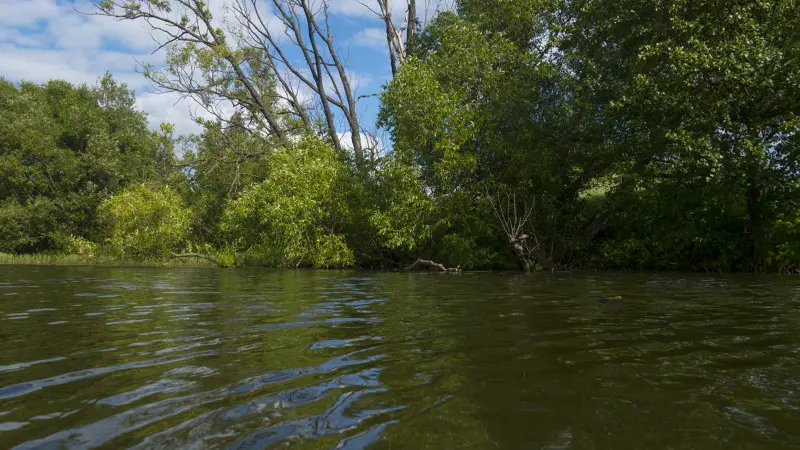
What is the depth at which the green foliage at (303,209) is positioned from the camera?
23609 millimetres

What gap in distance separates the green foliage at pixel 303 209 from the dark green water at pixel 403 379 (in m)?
15.8

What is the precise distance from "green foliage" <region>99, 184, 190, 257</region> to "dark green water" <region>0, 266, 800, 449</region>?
2295 centimetres

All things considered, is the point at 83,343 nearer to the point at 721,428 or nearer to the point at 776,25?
the point at 721,428

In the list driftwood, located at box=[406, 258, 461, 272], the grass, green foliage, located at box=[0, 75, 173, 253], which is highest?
green foliage, located at box=[0, 75, 173, 253]

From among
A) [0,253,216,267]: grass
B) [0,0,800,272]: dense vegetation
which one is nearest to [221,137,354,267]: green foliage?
[0,0,800,272]: dense vegetation

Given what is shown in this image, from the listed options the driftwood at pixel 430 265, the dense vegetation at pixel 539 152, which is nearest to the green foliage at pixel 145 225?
the dense vegetation at pixel 539 152

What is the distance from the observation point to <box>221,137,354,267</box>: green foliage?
23.6m

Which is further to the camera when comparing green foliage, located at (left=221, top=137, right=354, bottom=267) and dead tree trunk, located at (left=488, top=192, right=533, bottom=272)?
green foliage, located at (left=221, top=137, right=354, bottom=267)

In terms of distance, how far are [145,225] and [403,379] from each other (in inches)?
1179

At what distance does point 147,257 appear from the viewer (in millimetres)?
29422

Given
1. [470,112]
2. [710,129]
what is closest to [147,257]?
[470,112]

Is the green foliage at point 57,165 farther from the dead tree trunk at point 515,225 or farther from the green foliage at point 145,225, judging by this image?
the dead tree trunk at point 515,225

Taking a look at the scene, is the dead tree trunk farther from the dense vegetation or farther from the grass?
the grass

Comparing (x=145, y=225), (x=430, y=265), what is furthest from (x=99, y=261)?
(x=430, y=265)
